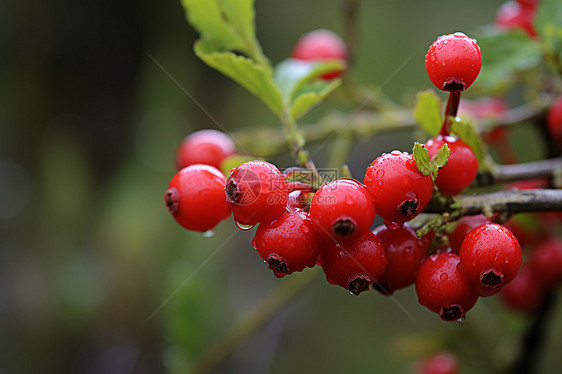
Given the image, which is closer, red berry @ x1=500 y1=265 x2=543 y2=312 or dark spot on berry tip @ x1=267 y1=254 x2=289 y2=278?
dark spot on berry tip @ x1=267 y1=254 x2=289 y2=278

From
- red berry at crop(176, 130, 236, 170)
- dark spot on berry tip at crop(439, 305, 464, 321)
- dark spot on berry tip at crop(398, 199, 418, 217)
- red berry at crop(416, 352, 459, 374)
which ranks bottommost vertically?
red berry at crop(416, 352, 459, 374)

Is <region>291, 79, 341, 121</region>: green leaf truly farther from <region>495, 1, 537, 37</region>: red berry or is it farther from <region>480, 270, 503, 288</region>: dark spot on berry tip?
<region>495, 1, 537, 37</region>: red berry

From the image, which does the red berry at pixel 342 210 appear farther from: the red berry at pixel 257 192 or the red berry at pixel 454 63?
the red berry at pixel 454 63

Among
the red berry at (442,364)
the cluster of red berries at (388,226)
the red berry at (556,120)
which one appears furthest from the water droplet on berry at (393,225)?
the red berry at (442,364)

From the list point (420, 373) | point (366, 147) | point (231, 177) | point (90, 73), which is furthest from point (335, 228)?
point (90, 73)

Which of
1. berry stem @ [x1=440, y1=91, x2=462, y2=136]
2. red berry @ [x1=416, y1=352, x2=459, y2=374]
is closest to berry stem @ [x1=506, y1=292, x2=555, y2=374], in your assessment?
red berry @ [x1=416, y1=352, x2=459, y2=374]

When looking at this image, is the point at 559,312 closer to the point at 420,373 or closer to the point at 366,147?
the point at 420,373

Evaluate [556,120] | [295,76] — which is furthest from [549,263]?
[295,76]
